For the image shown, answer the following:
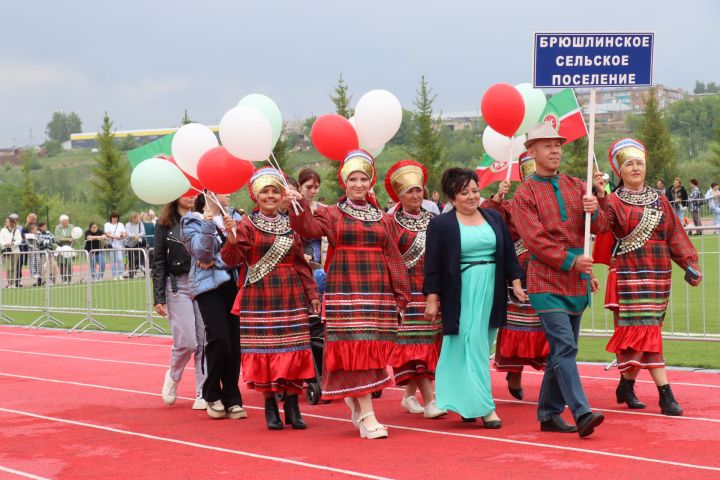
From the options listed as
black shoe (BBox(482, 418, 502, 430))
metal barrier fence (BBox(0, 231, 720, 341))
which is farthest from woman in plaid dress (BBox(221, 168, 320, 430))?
metal barrier fence (BBox(0, 231, 720, 341))

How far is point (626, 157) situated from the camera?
27.3 ft

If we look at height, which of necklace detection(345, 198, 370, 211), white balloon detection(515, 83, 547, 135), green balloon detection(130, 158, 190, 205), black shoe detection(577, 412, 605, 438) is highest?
white balloon detection(515, 83, 547, 135)

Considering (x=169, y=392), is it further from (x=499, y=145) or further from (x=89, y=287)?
(x=89, y=287)

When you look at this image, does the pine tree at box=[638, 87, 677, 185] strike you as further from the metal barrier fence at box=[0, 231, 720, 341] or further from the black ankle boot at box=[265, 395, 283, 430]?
the black ankle boot at box=[265, 395, 283, 430]

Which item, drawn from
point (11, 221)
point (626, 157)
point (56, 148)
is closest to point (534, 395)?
point (626, 157)

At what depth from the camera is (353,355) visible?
7.80 meters

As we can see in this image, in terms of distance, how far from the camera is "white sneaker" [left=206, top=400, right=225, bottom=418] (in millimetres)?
8961

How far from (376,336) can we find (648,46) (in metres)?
3.02

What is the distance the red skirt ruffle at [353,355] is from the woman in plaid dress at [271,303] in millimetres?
413

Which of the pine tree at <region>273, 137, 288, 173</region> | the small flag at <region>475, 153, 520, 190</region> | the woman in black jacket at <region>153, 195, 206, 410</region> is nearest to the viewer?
the woman in black jacket at <region>153, 195, 206, 410</region>

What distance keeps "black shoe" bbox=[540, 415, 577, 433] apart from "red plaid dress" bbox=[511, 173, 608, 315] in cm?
77

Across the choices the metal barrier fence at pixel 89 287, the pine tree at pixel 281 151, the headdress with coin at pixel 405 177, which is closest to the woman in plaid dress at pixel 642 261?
the headdress with coin at pixel 405 177

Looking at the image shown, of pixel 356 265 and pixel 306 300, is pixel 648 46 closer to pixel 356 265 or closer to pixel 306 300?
pixel 356 265

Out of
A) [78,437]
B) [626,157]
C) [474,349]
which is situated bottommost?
[78,437]
